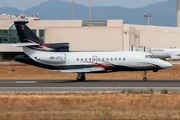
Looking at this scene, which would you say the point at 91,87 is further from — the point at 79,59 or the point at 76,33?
the point at 76,33

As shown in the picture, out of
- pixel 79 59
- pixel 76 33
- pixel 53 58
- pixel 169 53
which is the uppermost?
pixel 76 33

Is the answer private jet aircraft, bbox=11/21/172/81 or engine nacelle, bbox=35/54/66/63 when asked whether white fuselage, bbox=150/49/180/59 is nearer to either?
private jet aircraft, bbox=11/21/172/81

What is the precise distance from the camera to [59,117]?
17.0 metres

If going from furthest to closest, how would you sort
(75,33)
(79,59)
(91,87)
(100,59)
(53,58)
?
1. (75,33)
2. (53,58)
3. (79,59)
4. (100,59)
5. (91,87)

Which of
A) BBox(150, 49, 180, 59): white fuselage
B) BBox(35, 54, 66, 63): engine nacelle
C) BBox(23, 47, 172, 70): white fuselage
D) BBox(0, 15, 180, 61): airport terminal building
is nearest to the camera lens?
BBox(23, 47, 172, 70): white fuselage

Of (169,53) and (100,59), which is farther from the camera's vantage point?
(169,53)

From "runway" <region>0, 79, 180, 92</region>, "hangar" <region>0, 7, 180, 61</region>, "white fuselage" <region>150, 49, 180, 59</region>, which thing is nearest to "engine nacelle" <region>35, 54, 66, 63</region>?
"runway" <region>0, 79, 180, 92</region>

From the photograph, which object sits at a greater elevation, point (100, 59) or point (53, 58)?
point (53, 58)

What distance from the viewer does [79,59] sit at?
136 ft

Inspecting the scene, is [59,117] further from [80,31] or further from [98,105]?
[80,31]

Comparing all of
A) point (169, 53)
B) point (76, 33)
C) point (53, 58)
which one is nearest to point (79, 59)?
point (53, 58)

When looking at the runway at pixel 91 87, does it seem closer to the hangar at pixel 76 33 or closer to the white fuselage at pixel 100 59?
the white fuselage at pixel 100 59

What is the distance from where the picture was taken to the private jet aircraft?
4022 cm

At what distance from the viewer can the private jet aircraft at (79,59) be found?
1583 inches
